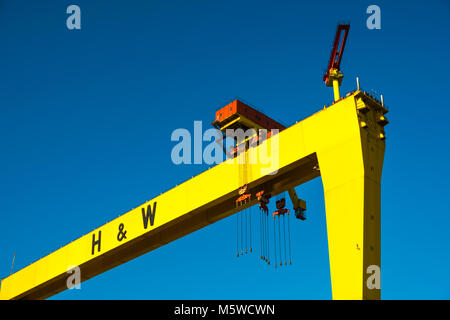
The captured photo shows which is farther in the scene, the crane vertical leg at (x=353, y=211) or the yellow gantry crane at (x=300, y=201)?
the yellow gantry crane at (x=300, y=201)

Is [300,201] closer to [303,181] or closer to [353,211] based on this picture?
[303,181]

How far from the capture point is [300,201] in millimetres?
24672

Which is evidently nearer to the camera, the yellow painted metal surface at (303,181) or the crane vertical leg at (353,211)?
the crane vertical leg at (353,211)

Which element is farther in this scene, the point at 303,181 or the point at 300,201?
the point at 300,201

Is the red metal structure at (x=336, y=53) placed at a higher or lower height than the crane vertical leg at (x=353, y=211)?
higher

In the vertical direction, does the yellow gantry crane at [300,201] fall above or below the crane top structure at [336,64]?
below

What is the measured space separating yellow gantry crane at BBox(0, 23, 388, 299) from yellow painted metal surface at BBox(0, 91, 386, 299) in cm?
3

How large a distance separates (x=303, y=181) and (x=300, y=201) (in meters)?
3.59

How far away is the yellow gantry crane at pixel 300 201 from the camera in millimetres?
16656

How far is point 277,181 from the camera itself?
21578 millimetres

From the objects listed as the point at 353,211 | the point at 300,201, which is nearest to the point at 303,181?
the point at 300,201

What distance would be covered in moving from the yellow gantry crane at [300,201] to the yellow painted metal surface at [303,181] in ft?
0.11
